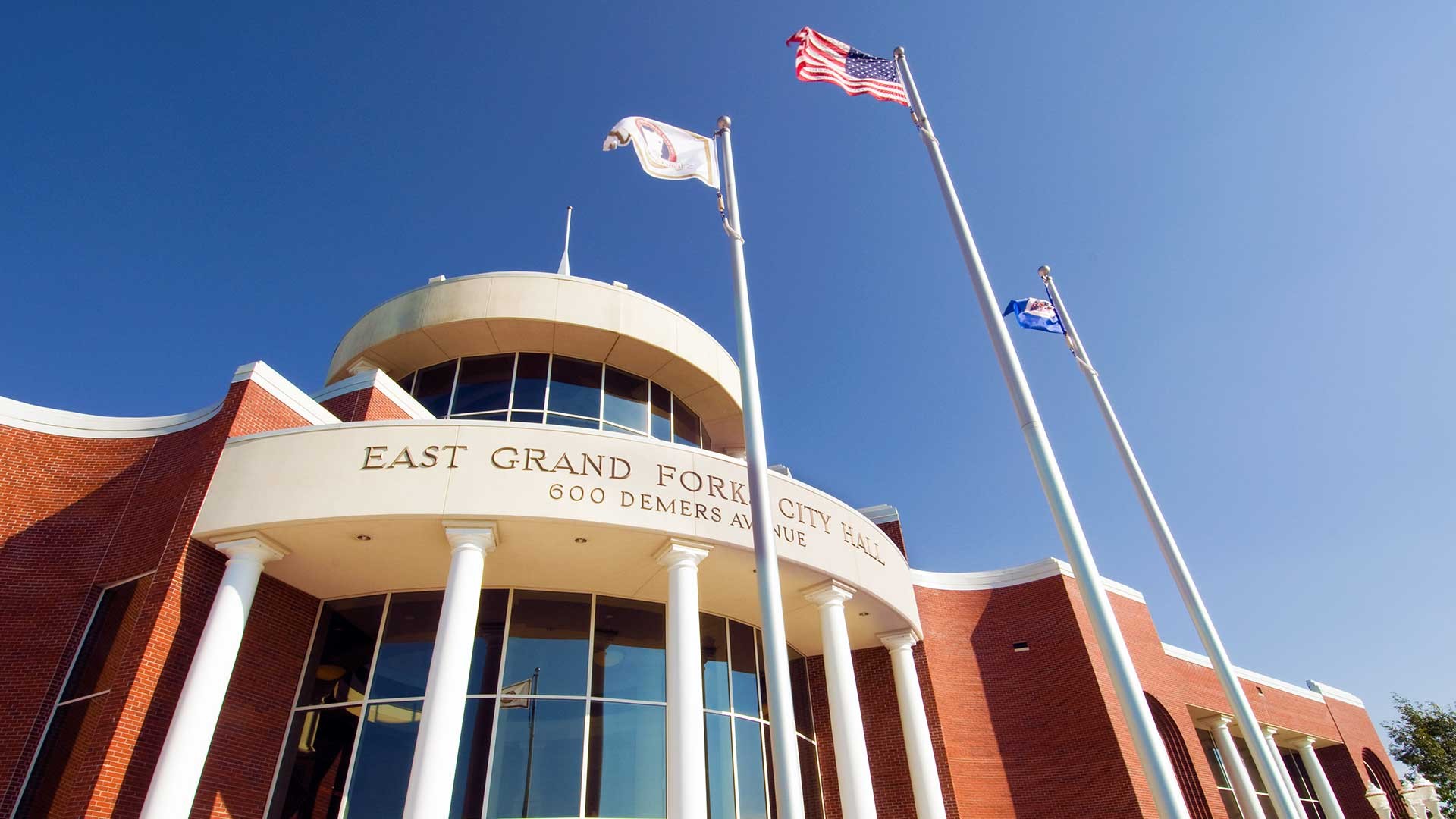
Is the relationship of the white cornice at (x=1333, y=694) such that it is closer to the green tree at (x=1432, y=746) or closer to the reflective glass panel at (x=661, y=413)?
the green tree at (x=1432, y=746)

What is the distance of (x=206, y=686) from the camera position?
11273mm

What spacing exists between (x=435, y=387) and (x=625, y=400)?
468cm

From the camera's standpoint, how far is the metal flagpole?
42.0ft

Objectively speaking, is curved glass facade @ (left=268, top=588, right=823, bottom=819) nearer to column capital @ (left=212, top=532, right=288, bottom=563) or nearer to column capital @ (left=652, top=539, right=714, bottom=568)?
column capital @ (left=652, top=539, right=714, bottom=568)

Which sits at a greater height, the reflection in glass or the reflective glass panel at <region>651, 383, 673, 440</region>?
the reflective glass panel at <region>651, 383, 673, 440</region>

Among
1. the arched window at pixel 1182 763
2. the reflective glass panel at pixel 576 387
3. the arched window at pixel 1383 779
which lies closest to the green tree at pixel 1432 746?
the arched window at pixel 1383 779

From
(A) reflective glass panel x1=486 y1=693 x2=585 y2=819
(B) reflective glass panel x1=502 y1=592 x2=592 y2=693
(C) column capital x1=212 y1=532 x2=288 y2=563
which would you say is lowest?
(A) reflective glass panel x1=486 y1=693 x2=585 y2=819

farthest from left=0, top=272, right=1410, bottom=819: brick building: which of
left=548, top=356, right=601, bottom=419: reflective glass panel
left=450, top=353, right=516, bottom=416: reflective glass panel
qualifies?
left=548, top=356, right=601, bottom=419: reflective glass panel

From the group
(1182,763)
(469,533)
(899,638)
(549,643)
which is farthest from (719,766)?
(1182,763)

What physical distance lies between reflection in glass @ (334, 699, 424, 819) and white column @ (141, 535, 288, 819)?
2407mm

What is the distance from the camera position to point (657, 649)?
51.0 ft

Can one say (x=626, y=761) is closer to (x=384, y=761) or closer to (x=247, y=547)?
(x=384, y=761)

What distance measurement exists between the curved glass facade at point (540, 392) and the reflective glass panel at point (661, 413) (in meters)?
0.03

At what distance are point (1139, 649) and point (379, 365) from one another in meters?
24.0
